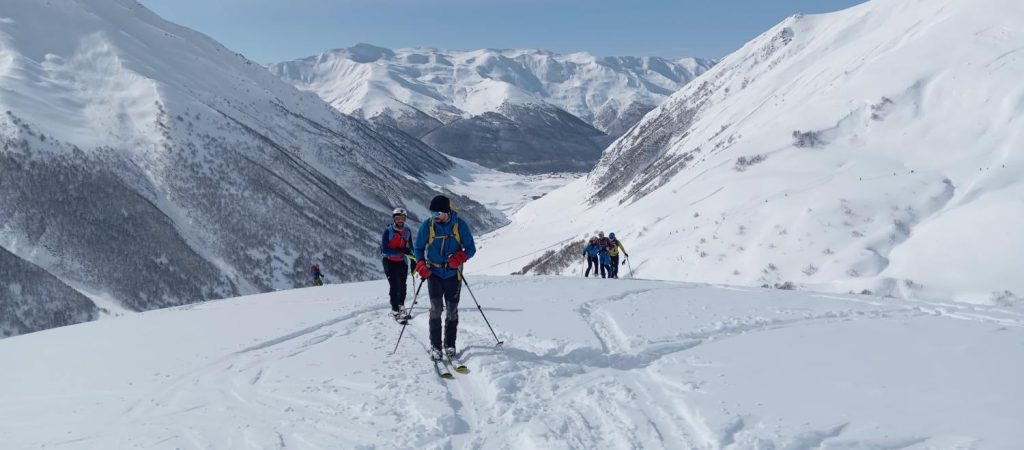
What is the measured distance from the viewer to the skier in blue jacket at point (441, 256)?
852 centimetres

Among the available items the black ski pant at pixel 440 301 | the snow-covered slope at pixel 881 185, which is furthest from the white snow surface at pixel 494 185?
the black ski pant at pixel 440 301

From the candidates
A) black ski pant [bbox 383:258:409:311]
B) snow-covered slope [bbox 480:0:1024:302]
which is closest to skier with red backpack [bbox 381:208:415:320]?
black ski pant [bbox 383:258:409:311]

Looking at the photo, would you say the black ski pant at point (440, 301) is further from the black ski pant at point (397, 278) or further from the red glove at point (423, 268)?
the black ski pant at point (397, 278)

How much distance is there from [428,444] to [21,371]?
24.6ft

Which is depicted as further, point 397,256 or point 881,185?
point 881,185

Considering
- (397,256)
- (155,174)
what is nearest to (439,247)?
(397,256)

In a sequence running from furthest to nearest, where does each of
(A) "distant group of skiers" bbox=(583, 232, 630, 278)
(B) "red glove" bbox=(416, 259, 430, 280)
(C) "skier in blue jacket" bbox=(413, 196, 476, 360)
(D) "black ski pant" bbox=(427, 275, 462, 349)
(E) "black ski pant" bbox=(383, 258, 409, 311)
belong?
(A) "distant group of skiers" bbox=(583, 232, 630, 278)
(E) "black ski pant" bbox=(383, 258, 409, 311)
(D) "black ski pant" bbox=(427, 275, 462, 349)
(C) "skier in blue jacket" bbox=(413, 196, 476, 360)
(B) "red glove" bbox=(416, 259, 430, 280)

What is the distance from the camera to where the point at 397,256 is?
12.1 meters

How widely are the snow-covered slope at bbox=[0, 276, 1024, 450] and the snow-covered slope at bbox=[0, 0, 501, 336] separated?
31298mm

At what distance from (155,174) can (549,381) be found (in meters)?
59.2

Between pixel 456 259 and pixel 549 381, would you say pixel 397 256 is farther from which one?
pixel 549 381

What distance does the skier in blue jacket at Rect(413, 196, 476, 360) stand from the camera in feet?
27.9

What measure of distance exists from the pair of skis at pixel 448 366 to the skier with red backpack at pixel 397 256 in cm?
318

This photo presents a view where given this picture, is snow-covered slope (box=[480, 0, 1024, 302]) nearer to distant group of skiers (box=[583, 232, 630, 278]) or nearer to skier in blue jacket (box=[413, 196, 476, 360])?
distant group of skiers (box=[583, 232, 630, 278])
